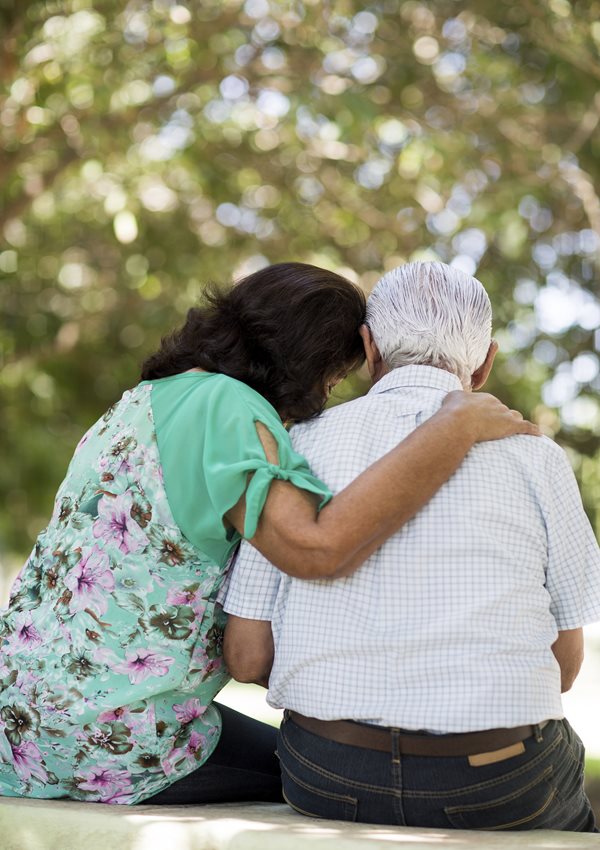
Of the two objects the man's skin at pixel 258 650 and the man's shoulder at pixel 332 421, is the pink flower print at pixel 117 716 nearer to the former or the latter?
the man's skin at pixel 258 650

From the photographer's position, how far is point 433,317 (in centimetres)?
253

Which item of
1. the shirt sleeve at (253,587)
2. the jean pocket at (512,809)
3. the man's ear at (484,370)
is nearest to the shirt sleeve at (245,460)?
the shirt sleeve at (253,587)

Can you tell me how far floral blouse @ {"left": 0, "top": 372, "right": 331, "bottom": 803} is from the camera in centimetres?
245

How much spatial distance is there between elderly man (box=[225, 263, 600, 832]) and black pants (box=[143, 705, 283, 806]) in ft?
0.68

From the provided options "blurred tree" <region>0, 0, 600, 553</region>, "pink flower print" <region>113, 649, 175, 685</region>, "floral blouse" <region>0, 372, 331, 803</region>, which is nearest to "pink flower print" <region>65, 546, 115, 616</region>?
"floral blouse" <region>0, 372, 331, 803</region>

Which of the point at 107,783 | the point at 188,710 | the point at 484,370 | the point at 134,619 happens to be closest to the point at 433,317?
the point at 484,370

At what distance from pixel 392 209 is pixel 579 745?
263 inches

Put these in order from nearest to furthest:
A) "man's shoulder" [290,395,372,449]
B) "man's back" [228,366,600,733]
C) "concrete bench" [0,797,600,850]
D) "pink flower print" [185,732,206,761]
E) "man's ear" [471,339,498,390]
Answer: "concrete bench" [0,797,600,850] → "man's back" [228,366,600,733] → "man's shoulder" [290,395,372,449] → "pink flower print" [185,732,206,761] → "man's ear" [471,339,498,390]

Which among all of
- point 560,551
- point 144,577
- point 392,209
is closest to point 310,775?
point 144,577

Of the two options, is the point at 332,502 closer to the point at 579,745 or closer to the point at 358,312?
the point at 358,312

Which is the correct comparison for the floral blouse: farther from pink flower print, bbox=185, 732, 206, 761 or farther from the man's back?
the man's back

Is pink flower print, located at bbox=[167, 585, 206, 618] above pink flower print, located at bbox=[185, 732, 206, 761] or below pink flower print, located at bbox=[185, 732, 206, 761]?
above

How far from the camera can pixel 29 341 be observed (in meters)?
8.83

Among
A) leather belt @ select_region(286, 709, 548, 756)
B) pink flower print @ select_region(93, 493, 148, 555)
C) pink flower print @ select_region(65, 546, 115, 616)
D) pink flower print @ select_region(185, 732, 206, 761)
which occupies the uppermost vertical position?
pink flower print @ select_region(93, 493, 148, 555)
